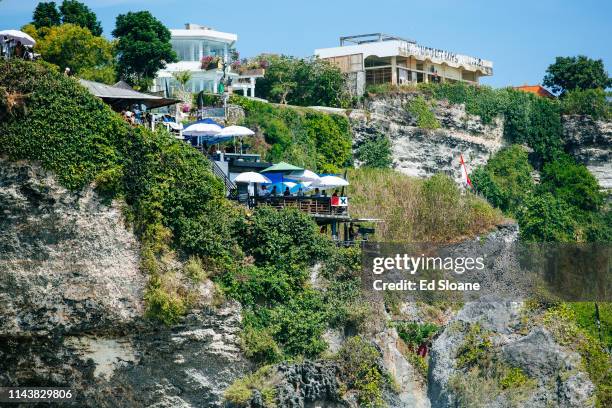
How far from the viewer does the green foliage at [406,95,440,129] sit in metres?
52.7

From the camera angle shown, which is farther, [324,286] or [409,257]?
[409,257]

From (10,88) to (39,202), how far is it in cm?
292

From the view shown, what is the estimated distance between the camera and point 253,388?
31750mm

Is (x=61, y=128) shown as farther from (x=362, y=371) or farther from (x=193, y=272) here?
(x=362, y=371)

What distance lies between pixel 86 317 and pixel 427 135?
23.9 m

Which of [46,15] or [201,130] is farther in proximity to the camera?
[46,15]

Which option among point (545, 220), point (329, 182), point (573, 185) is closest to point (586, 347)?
point (329, 182)

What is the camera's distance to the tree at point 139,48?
45281mm

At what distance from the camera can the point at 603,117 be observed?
5719 centimetres

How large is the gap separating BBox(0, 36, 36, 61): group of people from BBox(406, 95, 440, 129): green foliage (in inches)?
831

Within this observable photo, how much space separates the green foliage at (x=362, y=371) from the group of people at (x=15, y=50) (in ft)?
35.4

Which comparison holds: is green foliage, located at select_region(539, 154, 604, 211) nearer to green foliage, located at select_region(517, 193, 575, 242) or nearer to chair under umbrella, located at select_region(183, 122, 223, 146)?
green foliage, located at select_region(517, 193, 575, 242)

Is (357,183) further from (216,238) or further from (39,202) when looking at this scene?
(39,202)

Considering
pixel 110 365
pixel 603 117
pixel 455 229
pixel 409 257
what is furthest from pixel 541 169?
pixel 110 365
